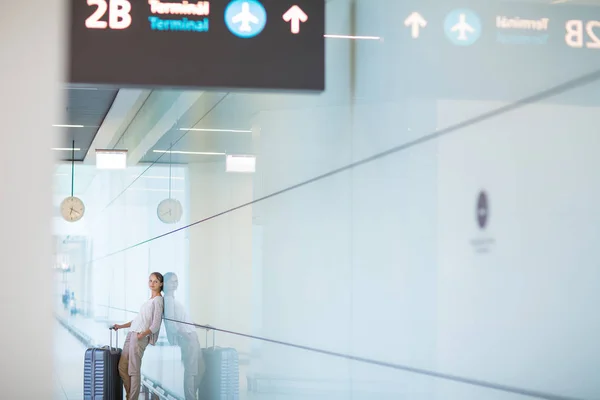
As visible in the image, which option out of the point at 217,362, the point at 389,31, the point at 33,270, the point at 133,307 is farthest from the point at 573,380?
the point at 133,307

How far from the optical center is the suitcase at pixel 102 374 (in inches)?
377

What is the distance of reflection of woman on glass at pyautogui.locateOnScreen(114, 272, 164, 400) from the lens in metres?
8.82

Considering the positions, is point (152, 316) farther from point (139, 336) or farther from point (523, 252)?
point (523, 252)

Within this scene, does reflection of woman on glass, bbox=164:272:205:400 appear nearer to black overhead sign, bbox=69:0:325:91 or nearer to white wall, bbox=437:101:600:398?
black overhead sign, bbox=69:0:325:91

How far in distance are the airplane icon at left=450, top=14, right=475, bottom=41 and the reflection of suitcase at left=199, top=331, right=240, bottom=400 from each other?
376cm

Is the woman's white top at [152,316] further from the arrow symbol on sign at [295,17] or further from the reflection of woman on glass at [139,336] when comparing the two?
the arrow symbol on sign at [295,17]

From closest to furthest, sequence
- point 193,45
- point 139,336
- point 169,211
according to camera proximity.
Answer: point 193,45 < point 169,211 < point 139,336

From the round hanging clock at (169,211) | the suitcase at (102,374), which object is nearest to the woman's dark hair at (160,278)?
the round hanging clock at (169,211)

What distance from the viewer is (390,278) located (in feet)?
14.8

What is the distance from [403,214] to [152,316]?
16.5ft

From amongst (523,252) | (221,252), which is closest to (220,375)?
(221,252)

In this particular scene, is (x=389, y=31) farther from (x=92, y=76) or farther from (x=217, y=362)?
(x=217, y=362)

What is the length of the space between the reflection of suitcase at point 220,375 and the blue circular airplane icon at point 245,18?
3.13 metres

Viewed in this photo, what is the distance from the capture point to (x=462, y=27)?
397 centimetres
